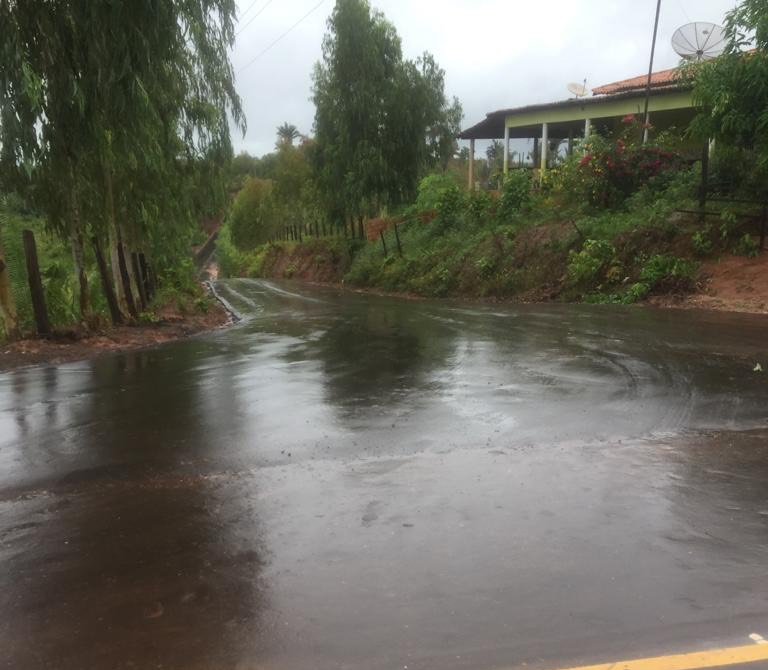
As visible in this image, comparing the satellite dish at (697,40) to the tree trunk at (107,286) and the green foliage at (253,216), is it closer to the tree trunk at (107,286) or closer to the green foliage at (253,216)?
the tree trunk at (107,286)

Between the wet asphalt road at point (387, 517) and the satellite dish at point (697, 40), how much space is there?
654 inches

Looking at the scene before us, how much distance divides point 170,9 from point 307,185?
3241 centimetres

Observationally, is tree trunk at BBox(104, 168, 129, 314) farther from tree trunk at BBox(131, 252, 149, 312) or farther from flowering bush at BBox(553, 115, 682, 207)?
flowering bush at BBox(553, 115, 682, 207)

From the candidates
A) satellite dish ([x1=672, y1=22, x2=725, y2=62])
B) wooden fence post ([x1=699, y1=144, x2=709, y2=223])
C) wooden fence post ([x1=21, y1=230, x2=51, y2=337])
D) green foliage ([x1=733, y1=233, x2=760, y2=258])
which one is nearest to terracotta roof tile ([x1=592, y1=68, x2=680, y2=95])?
satellite dish ([x1=672, y1=22, x2=725, y2=62])

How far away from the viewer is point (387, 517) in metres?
4.52

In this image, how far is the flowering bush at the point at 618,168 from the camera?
22312 mm

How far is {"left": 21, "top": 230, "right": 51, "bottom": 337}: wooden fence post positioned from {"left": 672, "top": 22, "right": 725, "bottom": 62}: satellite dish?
19.9 metres

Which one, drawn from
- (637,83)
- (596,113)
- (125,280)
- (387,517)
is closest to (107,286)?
(125,280)

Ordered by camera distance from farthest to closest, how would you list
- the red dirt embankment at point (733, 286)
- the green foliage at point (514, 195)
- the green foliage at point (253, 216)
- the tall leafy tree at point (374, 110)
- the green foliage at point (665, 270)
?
1. the green foliage at point (253, 216)
2. the tall leafy tree at point (374, 110)
3. the green foliage at point (514, 195)
4. the green foliage at point (665, 270)
5. the red dirt embankment at point (733, 286)

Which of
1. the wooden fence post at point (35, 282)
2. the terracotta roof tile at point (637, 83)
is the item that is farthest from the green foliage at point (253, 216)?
the wooden fence post at point (35, 282)

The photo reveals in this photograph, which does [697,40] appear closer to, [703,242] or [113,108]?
[703,242]

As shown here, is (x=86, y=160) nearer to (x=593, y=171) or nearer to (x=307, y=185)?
(x=593, y=171)

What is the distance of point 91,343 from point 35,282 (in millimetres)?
1448

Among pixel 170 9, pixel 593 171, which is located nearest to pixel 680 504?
pixel 170 9
